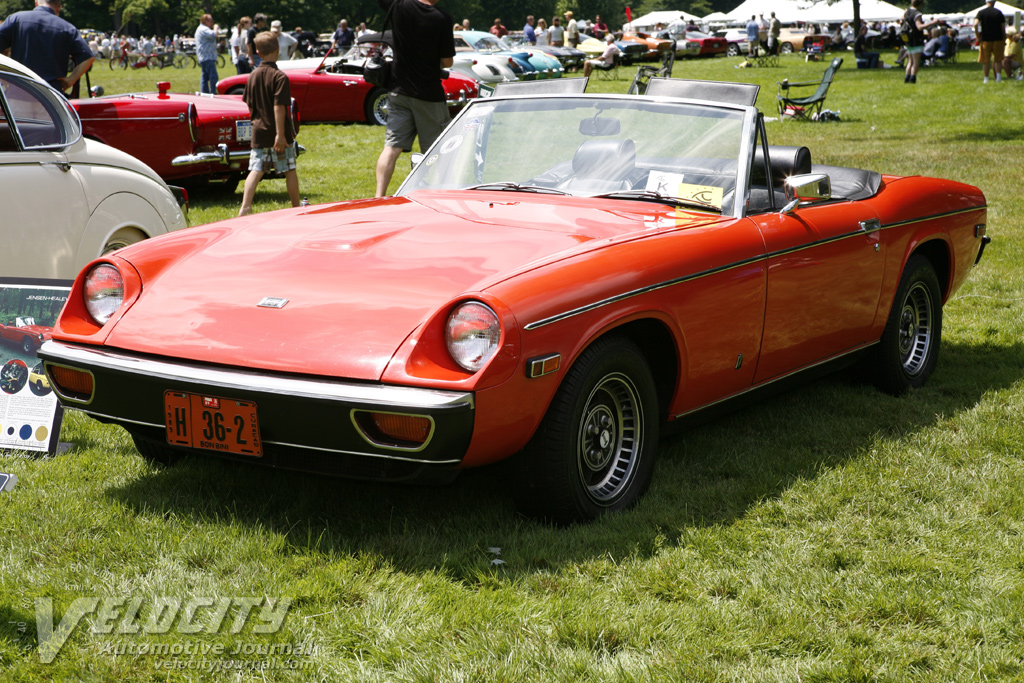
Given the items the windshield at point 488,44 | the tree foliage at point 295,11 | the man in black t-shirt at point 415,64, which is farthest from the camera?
the tree foliage at point 295,11

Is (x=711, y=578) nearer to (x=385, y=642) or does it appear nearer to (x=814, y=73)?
(x=385, y=642)

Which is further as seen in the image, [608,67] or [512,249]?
[608,67]

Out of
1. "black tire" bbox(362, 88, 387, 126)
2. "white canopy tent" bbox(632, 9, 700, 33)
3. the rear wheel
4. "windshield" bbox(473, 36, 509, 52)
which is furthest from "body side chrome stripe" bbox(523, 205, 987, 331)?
"white canopy tent" bbox(632, 9, 700, 33)

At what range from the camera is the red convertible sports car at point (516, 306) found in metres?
2.96

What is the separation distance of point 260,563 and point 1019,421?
11.1 feet

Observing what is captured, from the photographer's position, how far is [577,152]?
4414mm

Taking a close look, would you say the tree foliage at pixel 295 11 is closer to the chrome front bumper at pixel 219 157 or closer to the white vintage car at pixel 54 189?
the chrome front bumper at pixel 219 157

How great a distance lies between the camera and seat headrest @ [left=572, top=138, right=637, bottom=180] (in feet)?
14.1

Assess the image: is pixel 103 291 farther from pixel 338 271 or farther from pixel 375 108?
pixel 375 108

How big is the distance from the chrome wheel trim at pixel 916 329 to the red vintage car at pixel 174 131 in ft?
20.3

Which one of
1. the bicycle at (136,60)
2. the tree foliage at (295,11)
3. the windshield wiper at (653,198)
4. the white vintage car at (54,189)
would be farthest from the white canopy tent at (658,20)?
the windshield wiper at (653,198)

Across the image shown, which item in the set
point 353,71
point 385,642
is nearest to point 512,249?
point 385,642

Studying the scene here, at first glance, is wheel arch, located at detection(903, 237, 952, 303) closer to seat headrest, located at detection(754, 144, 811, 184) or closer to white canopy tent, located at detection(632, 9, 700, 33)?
seat headrest, located at detection(754, 144, 811, 184)

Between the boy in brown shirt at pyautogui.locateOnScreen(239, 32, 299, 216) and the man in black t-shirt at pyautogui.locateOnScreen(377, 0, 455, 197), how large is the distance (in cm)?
109
